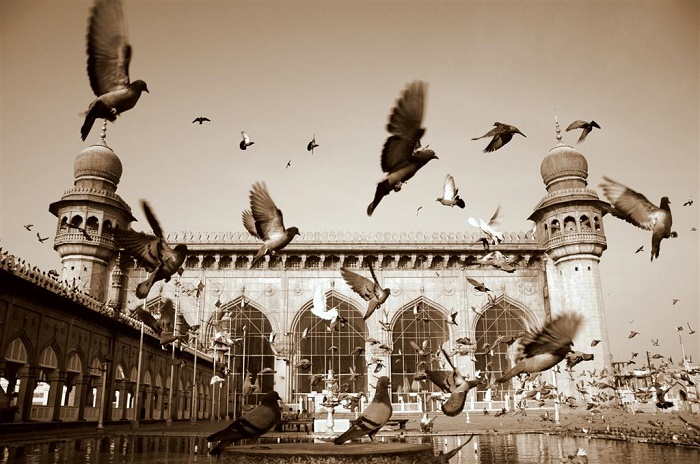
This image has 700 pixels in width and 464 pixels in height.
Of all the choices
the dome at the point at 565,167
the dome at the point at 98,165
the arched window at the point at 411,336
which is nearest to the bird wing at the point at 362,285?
the arched window at the point at 411,336

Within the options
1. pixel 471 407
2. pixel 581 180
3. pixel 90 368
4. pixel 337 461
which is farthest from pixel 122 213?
pixel 337 461

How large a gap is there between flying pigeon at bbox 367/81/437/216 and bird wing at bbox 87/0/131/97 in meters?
2.46

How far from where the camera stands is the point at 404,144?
5.64m

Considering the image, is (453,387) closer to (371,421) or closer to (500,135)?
(371,421)

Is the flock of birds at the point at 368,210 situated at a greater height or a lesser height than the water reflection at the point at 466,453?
greater

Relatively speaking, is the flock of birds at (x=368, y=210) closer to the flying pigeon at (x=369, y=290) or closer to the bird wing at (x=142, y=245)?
the bird wing at (x=142, y=245)

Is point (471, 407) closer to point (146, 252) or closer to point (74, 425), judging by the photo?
point (74, 425)

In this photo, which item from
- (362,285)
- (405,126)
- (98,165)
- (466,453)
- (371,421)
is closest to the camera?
(405,126)

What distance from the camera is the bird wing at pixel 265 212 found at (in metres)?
7.77

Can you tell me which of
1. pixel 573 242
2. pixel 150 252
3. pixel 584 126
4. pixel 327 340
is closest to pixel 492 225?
pixel 584 126

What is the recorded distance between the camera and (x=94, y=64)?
519 cm

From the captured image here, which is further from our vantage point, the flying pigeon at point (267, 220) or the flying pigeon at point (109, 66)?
the flying pigeon at point (267, 220)

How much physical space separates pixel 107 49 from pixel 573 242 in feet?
111

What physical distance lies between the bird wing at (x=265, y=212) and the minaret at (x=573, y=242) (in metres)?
29.2
